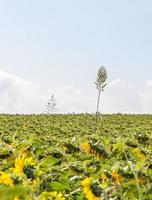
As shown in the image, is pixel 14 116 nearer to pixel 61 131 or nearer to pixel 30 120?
pixel 30 120

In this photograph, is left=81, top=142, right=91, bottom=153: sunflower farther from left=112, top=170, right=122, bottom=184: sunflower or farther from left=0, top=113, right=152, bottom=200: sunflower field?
left=112, top=170, right=122, bottom=184: sunflower

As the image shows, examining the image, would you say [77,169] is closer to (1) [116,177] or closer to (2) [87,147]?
(2) [87,147]

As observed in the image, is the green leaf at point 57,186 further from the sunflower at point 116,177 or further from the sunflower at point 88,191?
the sunflower at point 88,191

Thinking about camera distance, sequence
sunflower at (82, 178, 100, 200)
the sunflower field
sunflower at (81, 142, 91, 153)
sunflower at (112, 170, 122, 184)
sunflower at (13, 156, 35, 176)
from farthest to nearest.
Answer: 1. sunflower at (81, 142, 91, 153)
2. sunflower at (112, 170, 122, 184)
3. sunflower at (82, 178, 100, 200)
4. sunflower at (13, 156, 35, 176)
5. the sunflower field

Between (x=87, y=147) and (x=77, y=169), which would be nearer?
(x=77, y=169)

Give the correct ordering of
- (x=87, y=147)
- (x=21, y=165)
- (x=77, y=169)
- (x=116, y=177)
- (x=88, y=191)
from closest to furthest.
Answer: (x=21, y=165), (x=88, y=191), (x=116, y=177), (x=77, y=169), (x=87, y=147)

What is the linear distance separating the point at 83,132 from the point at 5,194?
3088cm

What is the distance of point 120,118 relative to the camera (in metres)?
40.9

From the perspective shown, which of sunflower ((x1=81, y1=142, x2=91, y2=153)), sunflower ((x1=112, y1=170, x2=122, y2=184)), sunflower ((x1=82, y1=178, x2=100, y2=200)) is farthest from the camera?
sunflower ((x1=81, y1=142, x2=91, y2=153))

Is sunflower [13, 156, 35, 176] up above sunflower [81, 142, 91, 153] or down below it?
below

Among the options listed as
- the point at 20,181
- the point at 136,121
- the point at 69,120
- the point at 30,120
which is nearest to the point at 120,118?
the point at 136,121

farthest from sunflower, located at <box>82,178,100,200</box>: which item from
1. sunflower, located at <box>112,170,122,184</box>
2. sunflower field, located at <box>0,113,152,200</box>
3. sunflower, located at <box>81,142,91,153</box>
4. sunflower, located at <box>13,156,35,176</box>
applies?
sunflower, located at <box>81,142,91,153</box>

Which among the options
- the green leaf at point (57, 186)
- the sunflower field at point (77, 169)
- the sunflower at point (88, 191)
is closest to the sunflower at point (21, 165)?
the sunflower field at point (77, 169)

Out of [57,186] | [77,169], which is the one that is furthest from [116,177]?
[77,169]
